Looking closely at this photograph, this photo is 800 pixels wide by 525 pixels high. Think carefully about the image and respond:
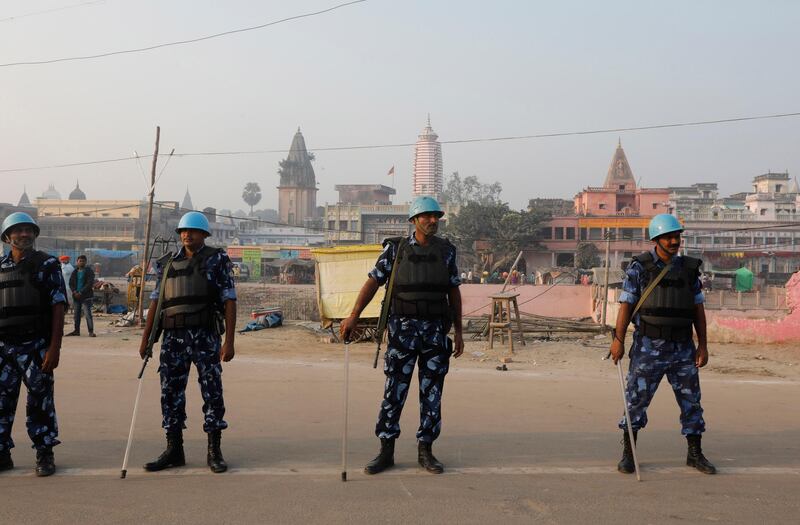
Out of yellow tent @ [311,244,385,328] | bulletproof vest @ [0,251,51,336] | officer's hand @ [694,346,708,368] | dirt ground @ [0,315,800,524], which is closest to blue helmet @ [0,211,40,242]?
bulletproof vest @ [0,251,51,336]

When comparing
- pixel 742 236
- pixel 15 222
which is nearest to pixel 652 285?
pixel 15 222

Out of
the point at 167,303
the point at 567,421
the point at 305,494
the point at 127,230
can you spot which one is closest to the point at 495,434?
the point at 567,421

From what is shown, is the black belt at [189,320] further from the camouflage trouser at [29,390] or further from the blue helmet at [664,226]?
the blue helmet at [664,226]

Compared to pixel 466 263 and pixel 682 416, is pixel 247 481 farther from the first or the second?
pixel 466 263

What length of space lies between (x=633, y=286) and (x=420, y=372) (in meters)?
1.53

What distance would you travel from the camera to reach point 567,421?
6.79 meters

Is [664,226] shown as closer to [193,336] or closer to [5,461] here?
[193,336]

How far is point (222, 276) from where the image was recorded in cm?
498

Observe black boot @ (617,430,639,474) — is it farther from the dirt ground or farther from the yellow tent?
the yellow tent

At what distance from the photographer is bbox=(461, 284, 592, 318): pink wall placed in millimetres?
27297

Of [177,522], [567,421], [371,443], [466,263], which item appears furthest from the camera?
[466,263]

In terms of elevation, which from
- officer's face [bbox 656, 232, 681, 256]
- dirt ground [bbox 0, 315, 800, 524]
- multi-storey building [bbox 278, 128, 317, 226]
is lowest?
dirt ground [bbox 0, 315, 800, 524]

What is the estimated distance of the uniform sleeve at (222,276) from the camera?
196 inches

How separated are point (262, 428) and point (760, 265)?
5642cm
